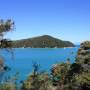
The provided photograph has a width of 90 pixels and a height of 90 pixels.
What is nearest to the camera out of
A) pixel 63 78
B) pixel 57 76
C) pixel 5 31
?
pixel 5 31

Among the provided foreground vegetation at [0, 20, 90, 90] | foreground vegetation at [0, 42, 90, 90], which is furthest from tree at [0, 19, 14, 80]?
foreground vegetation at [0, 42, 90, 90]

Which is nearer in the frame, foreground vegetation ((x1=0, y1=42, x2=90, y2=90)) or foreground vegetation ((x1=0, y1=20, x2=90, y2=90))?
foreground vegetation ((x1=0, y1=20, x2=90, y2=90))

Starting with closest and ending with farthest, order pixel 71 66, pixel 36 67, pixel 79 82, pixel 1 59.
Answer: pixel 1 59, pixel 36 67, pixel 79 82, pixel 71 66

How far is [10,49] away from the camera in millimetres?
16781

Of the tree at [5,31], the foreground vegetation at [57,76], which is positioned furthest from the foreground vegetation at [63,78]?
the tree at [5,31]

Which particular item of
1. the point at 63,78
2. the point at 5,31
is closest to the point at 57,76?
the point at 63,78

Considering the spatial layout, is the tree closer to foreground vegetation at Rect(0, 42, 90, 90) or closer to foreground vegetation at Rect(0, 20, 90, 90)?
foreground vegetation at Rect(0, 20, 90, 90)

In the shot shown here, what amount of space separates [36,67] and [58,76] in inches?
332

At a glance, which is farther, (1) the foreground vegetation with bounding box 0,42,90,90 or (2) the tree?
(1) the foreground vegetation with bounding box 0,42,90,90

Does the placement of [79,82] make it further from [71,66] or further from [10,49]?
[10,49]

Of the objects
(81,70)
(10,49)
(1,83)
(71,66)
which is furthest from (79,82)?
(10,49)

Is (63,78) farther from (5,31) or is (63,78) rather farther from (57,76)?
(5,31)

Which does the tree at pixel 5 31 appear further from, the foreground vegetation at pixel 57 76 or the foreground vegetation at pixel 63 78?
the foreground vegetation at pixel 63 78

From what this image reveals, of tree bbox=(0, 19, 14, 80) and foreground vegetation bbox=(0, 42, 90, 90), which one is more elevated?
tree bbox=(0, 19, 14, 80)
